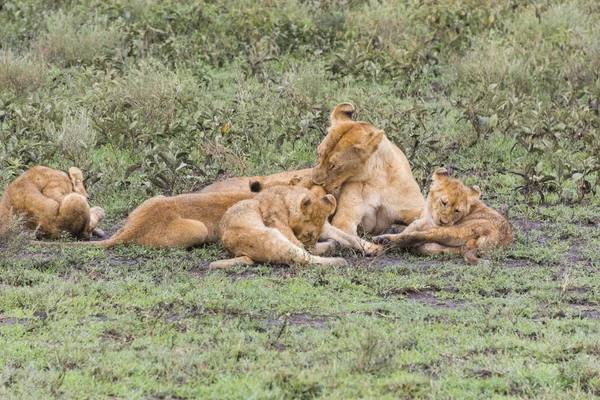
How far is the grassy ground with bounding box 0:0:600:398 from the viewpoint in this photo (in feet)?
20.8

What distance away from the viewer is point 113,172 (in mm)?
12195

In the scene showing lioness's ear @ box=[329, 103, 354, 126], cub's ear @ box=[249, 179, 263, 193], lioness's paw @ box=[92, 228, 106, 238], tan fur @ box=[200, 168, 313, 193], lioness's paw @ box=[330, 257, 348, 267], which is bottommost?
lioness's paw @ box=[92, 228, 106, 238]

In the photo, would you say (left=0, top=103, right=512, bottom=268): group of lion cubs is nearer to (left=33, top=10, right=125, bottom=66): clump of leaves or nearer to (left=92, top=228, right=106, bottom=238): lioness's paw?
(left=92, top=228, right=106, bottom=238): lioness's paw

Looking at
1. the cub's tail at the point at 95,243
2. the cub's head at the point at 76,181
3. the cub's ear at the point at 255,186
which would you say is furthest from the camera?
the cub's head at the point at 76,181

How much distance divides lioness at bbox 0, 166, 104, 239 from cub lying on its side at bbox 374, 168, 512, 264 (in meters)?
2.71

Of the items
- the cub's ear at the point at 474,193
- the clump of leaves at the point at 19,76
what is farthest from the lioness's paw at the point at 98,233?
the clump of leaves at the point at 19,76

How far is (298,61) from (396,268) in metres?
8.93

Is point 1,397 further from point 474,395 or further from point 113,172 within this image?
point 113,172

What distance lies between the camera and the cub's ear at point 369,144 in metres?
10.1

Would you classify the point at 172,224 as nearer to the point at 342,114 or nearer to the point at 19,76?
the point at 342,114

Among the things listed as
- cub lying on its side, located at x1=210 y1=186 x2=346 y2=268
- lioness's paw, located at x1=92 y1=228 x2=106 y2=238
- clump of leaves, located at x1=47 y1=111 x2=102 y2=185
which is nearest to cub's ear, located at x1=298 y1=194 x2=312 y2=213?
cub lying on its side, located at x1=210 y1=186 x2=346 y2=268

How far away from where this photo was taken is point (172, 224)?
9.59m

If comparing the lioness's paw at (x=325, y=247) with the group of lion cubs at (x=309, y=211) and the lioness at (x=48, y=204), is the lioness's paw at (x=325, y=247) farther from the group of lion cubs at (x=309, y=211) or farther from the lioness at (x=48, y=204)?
the lioness at (x=48, y=204)

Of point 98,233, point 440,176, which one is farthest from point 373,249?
point 98,233
